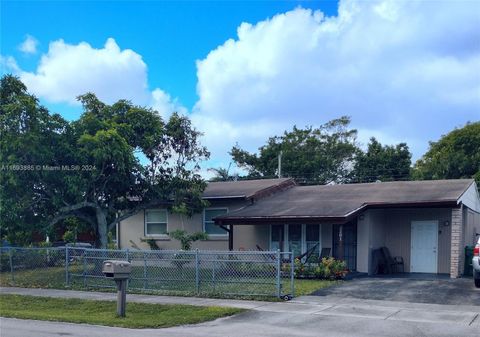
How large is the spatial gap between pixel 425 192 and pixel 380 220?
6.44ft

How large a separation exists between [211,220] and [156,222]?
3.01m

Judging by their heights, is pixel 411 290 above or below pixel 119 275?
below

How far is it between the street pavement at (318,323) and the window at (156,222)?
11.2 meters

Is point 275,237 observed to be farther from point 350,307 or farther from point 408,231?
point 350,307

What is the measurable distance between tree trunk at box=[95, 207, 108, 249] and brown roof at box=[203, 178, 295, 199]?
171 inches

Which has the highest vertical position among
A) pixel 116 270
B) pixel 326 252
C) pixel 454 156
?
pixel 454 156

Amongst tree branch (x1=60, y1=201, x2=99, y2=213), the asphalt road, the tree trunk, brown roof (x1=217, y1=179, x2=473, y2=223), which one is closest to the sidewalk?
the asphalt road

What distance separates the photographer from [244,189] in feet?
77.4

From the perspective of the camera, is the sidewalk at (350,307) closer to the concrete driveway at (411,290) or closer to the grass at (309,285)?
the concrete driveway at (411,290)

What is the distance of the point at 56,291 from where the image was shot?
1594 cm

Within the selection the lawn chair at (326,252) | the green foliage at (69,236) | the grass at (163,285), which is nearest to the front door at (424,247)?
the lawn chair at (326,252)

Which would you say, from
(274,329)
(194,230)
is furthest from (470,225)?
(274,329)

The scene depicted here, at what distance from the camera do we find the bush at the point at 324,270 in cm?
1703

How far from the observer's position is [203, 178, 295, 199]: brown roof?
73.4 ft
